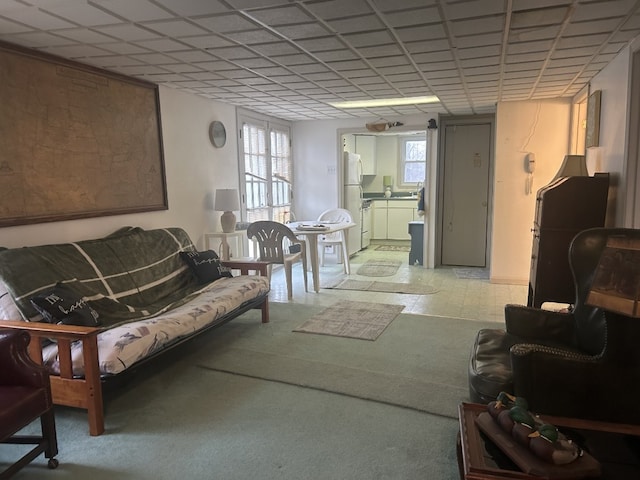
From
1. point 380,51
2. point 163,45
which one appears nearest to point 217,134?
point 163,45

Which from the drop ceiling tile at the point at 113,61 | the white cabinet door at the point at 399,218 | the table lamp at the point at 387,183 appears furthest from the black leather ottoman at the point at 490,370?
the table lamp at the point at 387,183

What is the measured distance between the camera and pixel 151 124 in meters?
4.08

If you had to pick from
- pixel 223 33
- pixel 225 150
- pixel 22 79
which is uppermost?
pixel 223 33

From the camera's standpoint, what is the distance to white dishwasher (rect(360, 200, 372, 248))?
7.79 m

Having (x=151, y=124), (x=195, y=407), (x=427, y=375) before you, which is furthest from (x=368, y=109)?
(x=195, y=407)

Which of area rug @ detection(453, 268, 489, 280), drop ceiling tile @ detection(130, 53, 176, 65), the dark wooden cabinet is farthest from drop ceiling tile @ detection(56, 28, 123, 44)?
area rug @ detection(453, 268, 489, 280)

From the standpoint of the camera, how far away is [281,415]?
2438 millimetres

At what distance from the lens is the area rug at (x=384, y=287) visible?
16.9ft

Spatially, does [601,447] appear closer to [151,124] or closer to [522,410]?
[522,410]

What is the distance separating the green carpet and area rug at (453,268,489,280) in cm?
250

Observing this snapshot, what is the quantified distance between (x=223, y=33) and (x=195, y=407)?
7.09ft

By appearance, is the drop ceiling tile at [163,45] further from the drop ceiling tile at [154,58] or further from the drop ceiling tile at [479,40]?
the drop ceiling tile at [479,40]

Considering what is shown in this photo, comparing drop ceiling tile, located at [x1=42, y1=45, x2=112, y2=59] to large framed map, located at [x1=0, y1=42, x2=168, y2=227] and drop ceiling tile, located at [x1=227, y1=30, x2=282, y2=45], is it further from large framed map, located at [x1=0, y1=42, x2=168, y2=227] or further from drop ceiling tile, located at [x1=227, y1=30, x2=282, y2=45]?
drop ceiling tile, located at [x1=227, y1=30, x2=282, y2=45]

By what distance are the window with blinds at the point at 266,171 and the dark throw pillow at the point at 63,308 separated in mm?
3160
